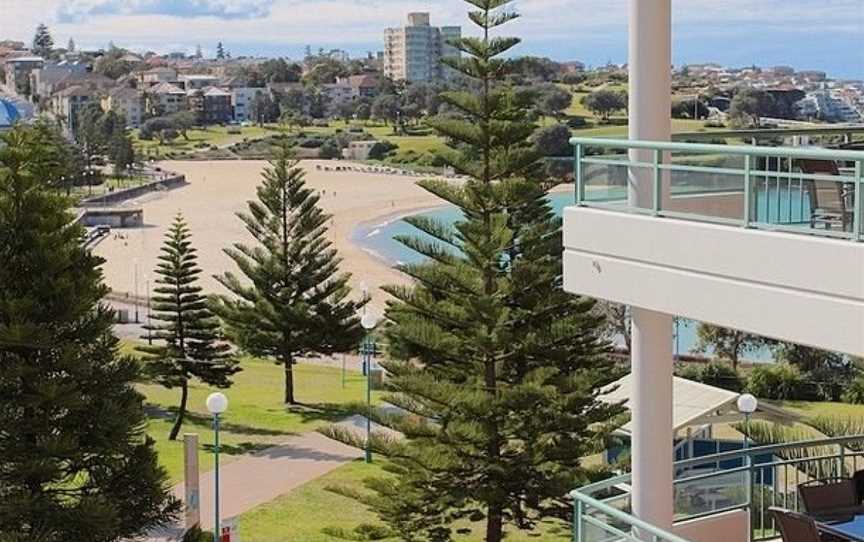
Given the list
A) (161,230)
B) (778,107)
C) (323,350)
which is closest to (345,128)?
(161,230)

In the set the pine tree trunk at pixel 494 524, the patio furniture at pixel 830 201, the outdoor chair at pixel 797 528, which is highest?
the patio furniture at pixel 830 201

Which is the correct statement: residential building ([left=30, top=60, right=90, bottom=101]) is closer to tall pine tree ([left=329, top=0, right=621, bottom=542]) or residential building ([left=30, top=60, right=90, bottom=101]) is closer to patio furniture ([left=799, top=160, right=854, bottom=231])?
tall pine tree ([left=329, top=0, right=621, bottom=542])

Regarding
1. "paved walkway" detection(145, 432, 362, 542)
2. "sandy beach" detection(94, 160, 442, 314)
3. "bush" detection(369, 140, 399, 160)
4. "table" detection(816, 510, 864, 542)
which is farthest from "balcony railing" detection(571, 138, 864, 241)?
"bush" detection(369, 140, 399, 160)

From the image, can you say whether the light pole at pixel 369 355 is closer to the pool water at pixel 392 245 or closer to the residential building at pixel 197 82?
the pool water at pixel 392 245

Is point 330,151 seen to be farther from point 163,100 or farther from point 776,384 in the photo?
point 776,384

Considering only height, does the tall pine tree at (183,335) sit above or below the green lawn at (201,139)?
below

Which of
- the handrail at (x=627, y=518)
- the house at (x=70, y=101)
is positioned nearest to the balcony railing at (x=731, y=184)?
the handrail at (x=627, y=518)

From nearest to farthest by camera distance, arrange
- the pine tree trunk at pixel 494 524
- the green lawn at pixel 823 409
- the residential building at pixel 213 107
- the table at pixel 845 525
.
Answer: the table at pixel 845 525 < the pine tree trunk at pixel 494 524 < the green lawn at pixel 823 409 < the residential building at pixel 213 107

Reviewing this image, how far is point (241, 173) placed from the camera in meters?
72.9

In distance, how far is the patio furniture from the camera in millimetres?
4094

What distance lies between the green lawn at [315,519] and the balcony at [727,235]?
831cm

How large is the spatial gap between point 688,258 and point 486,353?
8.07 meters

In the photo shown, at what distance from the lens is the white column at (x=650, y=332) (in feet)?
16.3

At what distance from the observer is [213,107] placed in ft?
328
